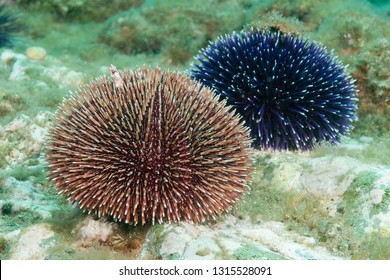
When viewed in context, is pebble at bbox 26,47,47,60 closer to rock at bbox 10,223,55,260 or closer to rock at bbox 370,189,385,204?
rock at bbox 10,223,55,260

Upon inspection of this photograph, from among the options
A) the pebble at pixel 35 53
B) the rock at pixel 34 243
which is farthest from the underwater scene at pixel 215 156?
the pebble at pixel 35 53

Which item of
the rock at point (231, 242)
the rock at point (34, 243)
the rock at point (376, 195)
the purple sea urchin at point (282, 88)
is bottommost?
the rock at point (34, 243)

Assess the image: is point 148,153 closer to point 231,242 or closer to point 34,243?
point 231,242

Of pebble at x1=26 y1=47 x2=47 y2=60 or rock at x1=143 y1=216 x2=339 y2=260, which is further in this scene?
pebble at x1=26 y1=47 x2=47 y2=60

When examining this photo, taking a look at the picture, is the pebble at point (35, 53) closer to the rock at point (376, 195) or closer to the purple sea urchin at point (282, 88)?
the purple sea urchin at point (282, 88)

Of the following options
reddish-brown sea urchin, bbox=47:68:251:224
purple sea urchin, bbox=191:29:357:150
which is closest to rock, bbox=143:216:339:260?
reddish-brown sea urchin, bbox=47:68:251:224

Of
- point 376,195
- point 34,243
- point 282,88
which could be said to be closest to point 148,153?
point 34,243
